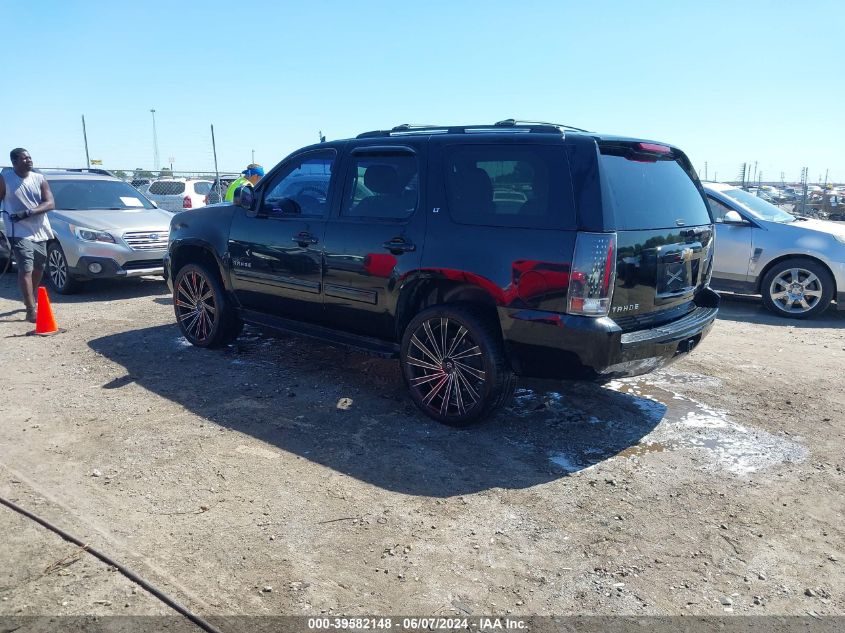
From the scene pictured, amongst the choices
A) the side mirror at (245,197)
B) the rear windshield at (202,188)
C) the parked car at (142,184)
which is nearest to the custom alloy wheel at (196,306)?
the side mirror at (245,197)

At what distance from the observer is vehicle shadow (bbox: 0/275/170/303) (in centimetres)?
938

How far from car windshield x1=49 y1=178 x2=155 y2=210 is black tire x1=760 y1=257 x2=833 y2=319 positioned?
9049 millimetres

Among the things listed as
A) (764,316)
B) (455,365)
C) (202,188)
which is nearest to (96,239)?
(455,365)

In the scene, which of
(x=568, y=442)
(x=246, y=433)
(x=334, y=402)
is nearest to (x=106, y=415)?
(x=246, y=433)

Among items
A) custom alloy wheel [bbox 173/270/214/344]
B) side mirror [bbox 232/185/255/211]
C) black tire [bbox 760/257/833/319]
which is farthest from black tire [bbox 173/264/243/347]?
black tire [bbox 760/257/833/319]

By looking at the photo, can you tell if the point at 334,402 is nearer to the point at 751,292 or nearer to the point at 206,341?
the point at 206,341

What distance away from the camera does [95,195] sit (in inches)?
407

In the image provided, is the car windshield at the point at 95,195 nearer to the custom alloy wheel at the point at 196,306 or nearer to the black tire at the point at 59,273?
the black tire at the point at 59,273

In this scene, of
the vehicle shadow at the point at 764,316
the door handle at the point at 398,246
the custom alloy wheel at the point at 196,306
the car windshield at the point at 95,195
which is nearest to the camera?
the door handle at the point at 398,246

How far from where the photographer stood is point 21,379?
5.86m

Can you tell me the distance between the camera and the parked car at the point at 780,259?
8414 mm

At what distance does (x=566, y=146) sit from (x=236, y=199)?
10.1ft

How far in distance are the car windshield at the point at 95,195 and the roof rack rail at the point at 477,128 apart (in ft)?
20.7

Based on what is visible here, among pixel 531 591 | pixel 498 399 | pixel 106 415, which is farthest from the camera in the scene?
pixel 106 415
